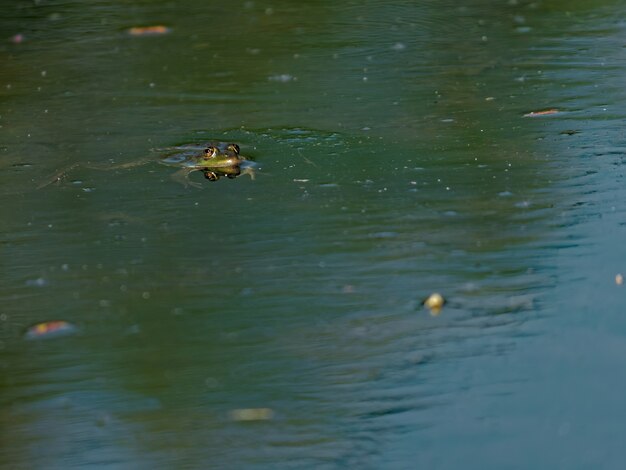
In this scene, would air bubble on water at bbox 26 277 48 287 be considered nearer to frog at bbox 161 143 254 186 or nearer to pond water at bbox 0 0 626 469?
pond water at bbox 0 0 626 469

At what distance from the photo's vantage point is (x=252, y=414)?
1.89 meters

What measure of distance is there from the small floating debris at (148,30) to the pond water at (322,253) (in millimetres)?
97

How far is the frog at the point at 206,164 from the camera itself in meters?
2.80

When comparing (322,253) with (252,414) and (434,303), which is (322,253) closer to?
(434,303)

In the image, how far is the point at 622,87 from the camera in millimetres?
3238

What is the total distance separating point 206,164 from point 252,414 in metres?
1.06

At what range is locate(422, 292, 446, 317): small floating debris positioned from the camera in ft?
7.06

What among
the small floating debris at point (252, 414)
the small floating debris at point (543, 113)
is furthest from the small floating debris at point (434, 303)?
the small floating debris at point (543, 113)

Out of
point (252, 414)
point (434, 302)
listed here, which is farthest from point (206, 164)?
point (252, 414)

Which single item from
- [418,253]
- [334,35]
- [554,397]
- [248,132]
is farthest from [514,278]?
[334,35]

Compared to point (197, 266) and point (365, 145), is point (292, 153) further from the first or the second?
point (197, 266)

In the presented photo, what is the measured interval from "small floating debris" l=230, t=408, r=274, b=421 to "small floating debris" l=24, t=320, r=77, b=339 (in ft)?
1.46

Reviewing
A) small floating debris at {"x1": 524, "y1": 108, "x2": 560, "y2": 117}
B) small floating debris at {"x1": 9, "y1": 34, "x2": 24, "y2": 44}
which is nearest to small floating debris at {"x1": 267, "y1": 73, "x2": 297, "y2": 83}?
small floating debris at {"x1": 524, "y1": 108, "x2": 560, "y2": 117}

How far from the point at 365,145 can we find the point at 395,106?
33cm
